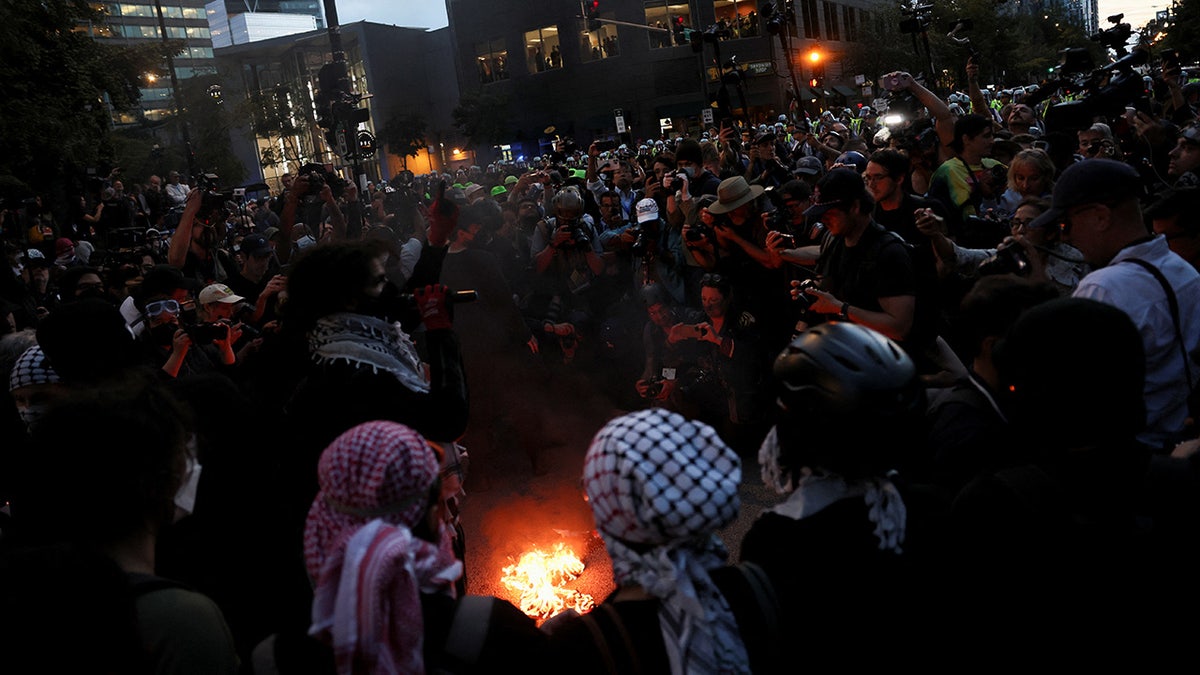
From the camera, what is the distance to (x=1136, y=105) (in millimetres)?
9516

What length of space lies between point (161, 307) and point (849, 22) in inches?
2454

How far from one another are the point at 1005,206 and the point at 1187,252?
2.75 m

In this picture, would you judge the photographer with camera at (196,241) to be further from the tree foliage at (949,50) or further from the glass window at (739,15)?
the glass window at (739,15)

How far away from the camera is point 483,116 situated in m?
49.3

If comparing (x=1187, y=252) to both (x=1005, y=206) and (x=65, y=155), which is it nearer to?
(x=1005, y=206)

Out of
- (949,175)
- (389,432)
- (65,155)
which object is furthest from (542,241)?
(65,155)

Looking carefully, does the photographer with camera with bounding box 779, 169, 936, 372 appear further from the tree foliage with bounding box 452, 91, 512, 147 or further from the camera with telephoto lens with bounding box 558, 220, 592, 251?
the tree foliage with bounding box 452, 91, 512, 147

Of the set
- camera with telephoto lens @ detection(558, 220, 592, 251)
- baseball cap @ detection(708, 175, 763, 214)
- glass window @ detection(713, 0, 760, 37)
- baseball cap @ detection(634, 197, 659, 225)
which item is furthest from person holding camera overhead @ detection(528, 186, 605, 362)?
glass window @ detection(713, 0, 760, 37)

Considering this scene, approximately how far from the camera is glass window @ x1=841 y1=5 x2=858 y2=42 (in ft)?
190

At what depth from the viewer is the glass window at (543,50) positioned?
161 feet

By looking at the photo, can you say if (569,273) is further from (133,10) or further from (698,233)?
(133,10)

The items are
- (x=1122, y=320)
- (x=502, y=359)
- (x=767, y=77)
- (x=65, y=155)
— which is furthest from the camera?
(x=767, y=77)

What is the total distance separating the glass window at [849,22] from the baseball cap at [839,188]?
59125 mm

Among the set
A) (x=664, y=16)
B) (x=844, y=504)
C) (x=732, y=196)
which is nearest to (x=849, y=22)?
(x=664, y=16)
